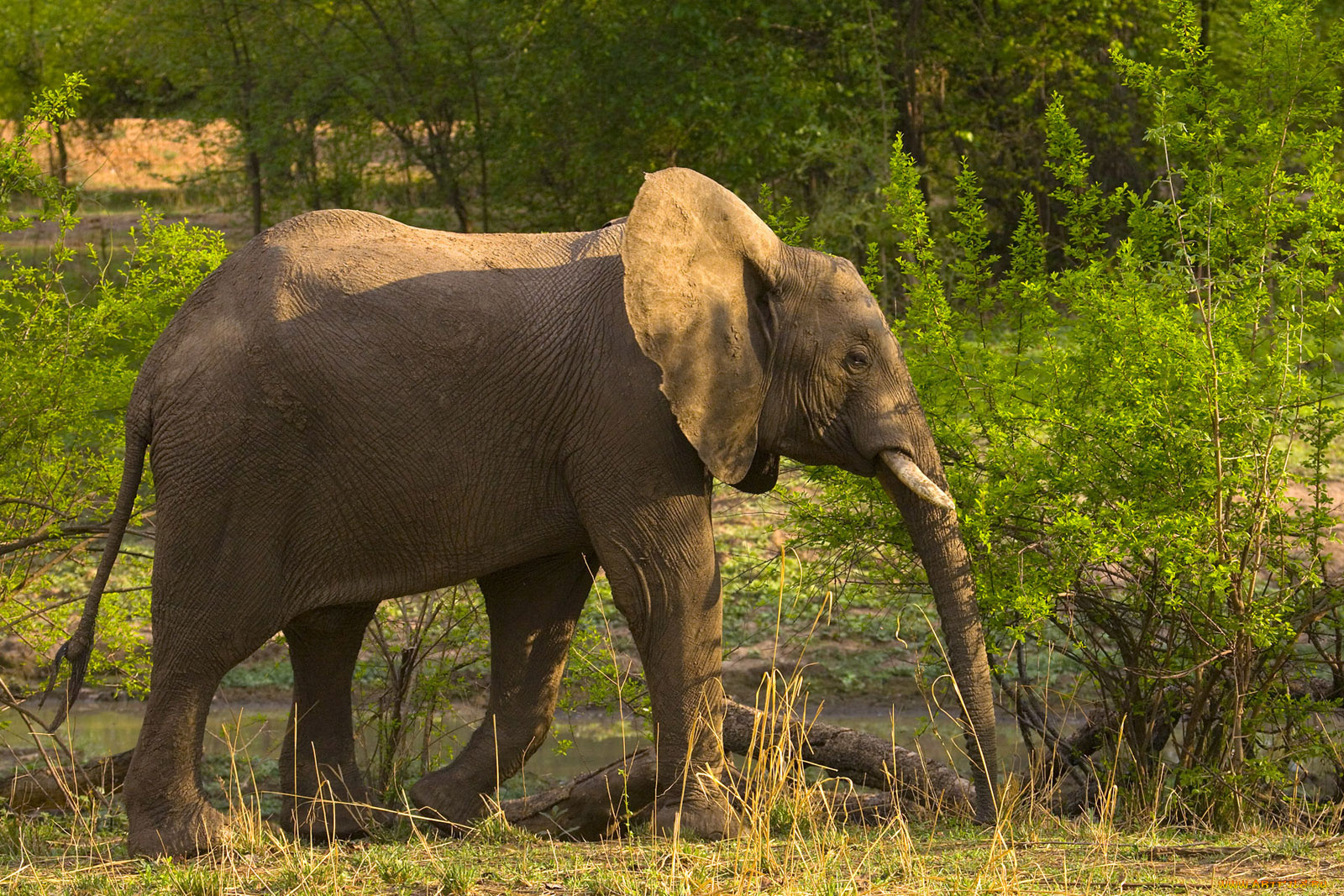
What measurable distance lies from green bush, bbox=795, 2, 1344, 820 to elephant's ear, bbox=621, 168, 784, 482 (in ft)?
2.51

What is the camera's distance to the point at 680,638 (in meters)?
6.41

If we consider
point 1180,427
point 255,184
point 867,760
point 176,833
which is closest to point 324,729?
point 176,833

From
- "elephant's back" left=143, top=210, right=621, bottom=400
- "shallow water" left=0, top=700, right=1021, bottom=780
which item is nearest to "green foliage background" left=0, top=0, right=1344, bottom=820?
"shallow water" left=0, top=700, right=1021, bottom=780

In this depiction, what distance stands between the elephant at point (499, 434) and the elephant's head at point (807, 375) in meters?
0.01

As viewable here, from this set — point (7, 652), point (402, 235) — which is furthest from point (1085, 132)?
point (402, 235)

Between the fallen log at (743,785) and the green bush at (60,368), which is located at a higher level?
the green bush at (60,368)

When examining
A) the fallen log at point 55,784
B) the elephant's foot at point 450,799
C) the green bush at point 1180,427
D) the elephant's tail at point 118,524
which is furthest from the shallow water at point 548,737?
the elephant's tail at point 118,524

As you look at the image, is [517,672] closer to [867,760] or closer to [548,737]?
[867,760]

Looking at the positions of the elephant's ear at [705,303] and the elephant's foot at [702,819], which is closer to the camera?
the elephant's ear at [705,303]

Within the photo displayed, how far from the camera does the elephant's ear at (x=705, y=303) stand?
20.2 feet

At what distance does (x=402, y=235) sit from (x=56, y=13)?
27826mm

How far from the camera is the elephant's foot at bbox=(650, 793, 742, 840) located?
6445 millimetres

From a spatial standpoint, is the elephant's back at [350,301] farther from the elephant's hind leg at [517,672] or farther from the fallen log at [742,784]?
the fallen log at [742,784]

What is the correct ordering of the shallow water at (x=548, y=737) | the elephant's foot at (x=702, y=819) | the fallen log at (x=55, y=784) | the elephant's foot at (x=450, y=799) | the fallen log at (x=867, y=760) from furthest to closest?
the shallow water at (x=548, y=737) < the fallen log at (x=55, y=784) < the fallen log at (x=867, y=760) < the elephant's foot at (x=450, y=799) < the elephant's foot at (x=702, y=819)
